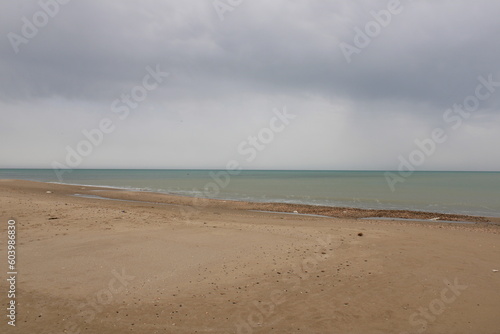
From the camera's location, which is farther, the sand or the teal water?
the teal water

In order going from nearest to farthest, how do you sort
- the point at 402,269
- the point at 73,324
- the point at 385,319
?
the point at 73,324
the point at 385,319
the point at 402,269

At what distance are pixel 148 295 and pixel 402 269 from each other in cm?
687

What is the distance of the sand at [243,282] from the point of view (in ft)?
18.9

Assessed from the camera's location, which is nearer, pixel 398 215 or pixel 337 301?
pixel 337 301

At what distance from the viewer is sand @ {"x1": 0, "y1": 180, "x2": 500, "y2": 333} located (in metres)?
5.77

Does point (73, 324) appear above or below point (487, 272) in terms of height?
below

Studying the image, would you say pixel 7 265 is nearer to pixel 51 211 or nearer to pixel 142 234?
pixel 142 234

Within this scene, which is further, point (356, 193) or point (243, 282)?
point (356, 193)

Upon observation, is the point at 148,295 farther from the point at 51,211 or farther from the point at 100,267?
the point at 51,211

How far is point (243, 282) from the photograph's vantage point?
25.0 ft

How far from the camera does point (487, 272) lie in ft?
28.9

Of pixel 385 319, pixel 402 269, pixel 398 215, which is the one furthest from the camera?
pixel 398 215

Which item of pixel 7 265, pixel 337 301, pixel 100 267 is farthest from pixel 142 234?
pixel 337 301

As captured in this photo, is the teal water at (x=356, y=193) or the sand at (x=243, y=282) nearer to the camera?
the sand at (x=243, y=282)
